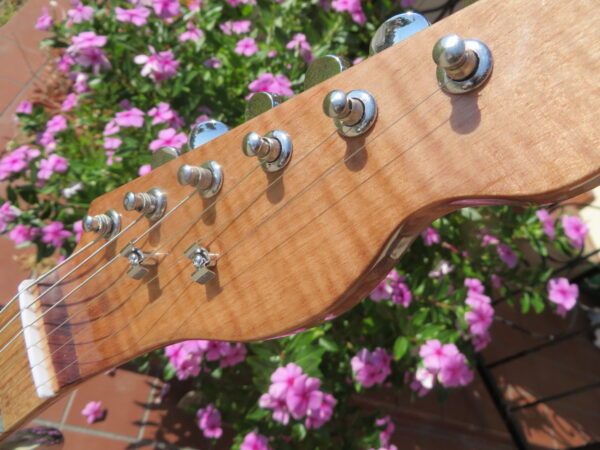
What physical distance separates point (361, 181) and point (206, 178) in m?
0.17

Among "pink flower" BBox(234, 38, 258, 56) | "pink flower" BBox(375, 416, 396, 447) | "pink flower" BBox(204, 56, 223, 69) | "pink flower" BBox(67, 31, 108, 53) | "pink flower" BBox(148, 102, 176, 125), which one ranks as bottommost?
"pink flower" BBox(375, 416, 396, 447)

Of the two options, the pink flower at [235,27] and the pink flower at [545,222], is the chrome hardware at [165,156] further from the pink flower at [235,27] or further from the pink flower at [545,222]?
the pink flower at [545,222]

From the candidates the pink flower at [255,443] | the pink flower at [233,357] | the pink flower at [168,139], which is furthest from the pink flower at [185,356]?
the pink flower at [168,139]

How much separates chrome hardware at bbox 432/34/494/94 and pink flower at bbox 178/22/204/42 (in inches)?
44.1

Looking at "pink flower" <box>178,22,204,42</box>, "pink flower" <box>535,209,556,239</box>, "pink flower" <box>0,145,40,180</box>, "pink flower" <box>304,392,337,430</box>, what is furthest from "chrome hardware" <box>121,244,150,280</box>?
"pink flower" <box>535,209,556,239</box>

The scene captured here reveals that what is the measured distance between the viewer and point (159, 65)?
119cm

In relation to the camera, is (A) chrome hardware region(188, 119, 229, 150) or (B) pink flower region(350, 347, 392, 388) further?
(B) pink flower region(350, 347, 392, 388)

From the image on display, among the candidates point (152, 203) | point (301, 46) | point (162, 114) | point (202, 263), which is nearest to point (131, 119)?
point (162, 114)

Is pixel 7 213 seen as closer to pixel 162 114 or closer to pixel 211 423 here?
pixel 162 114

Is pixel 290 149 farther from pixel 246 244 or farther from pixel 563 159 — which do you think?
pixel 563 159

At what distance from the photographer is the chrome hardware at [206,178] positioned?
48cm

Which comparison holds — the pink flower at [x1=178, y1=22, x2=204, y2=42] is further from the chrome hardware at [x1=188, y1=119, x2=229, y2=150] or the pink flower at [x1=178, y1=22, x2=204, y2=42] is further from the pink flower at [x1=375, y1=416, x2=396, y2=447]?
the pink flower at [x1=375, y1=416, x2=396, y2=447]

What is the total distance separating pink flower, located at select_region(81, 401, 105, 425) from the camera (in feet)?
4.05

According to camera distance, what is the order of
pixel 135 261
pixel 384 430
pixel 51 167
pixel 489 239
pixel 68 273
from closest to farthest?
pixel 135 261 → pixel 68 273 → pixel 384 430 → pixel 51 167 → pixel 489 239
